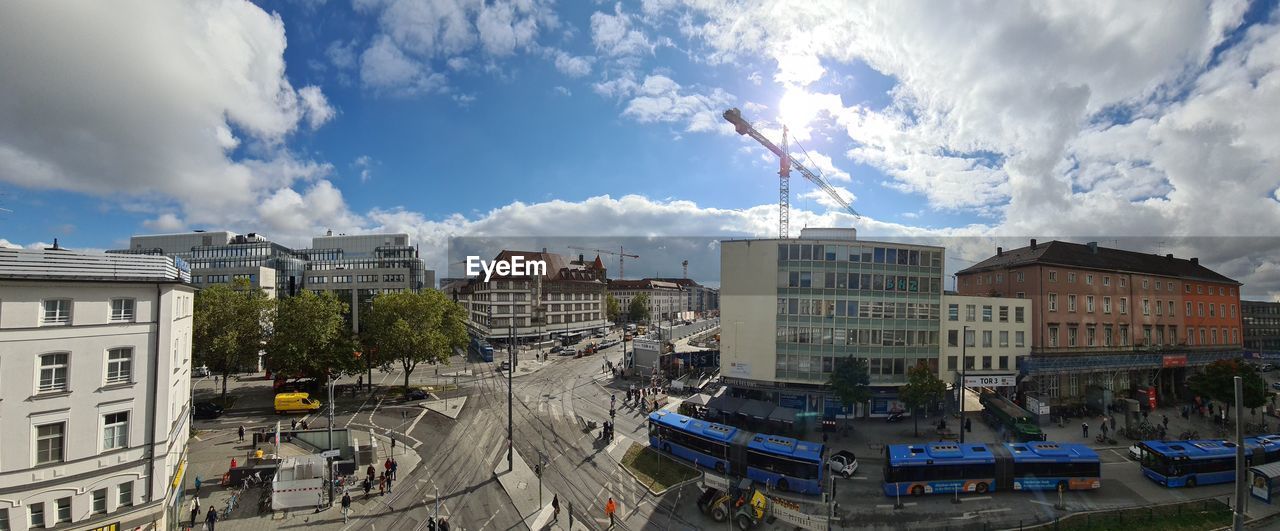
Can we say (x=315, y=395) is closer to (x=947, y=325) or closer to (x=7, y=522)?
(x=7, y=522)

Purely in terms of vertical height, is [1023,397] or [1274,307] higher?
[1274,307]

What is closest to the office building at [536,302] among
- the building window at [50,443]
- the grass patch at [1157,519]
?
the building window at [50,443]

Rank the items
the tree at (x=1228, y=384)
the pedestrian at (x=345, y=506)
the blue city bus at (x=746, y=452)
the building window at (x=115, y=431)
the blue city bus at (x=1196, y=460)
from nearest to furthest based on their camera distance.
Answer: the building window at (x=115, y=431) < the pedestrian at (x=345, y=506) < the blue city bus at (x=746, y=452) < the blue city bus at (x=1196, y=460) < the tree at (x=1228, y=384)

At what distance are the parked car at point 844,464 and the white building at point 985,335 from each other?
679 inches

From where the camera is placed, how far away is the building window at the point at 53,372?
18.7 metres

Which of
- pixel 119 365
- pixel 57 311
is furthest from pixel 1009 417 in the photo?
pixel 57 311

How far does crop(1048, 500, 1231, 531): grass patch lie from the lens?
2372 cm

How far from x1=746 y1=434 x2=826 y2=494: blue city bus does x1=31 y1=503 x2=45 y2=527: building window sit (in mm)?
31075

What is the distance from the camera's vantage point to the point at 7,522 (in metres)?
18.2

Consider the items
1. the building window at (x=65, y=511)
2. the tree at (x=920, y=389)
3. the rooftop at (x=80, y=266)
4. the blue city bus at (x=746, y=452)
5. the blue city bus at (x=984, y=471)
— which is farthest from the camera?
the tree at (x=920, y=389)

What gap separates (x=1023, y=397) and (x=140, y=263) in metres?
61.4

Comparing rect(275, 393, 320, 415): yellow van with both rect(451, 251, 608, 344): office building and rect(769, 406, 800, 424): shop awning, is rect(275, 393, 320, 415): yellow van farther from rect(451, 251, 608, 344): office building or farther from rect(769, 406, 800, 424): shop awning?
rect(769, 406, 800, 424): shop awning

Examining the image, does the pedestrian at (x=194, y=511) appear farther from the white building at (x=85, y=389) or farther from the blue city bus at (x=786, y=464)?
the blue city bus at (x=786, y=464)

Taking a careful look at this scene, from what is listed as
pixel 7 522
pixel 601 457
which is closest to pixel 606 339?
pixel 601 457
